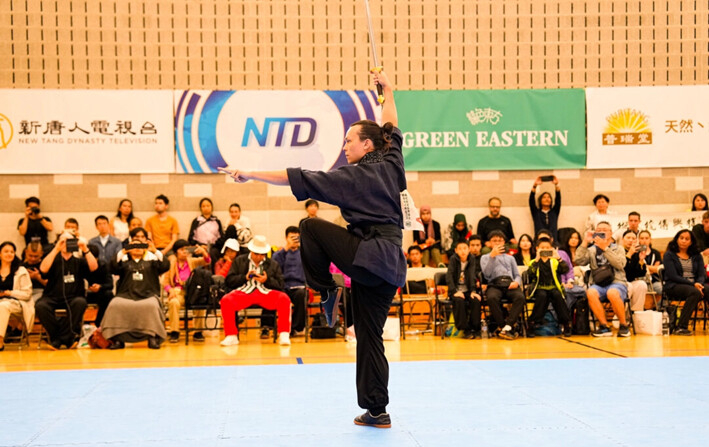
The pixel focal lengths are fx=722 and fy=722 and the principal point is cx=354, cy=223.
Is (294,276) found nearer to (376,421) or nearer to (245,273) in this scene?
(245,273)

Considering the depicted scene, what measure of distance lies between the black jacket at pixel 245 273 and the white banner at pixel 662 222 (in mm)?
5727

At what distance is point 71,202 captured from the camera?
1172cm

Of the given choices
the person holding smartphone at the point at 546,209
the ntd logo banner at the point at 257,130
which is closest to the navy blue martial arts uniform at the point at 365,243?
the ntd logo banner at the point at 257,130

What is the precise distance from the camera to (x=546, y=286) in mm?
9766

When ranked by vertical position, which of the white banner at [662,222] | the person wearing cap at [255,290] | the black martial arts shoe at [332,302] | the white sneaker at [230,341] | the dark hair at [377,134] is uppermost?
the dark hair at [377,134]

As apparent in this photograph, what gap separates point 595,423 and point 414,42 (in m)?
9.17

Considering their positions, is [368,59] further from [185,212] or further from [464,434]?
[464,434]

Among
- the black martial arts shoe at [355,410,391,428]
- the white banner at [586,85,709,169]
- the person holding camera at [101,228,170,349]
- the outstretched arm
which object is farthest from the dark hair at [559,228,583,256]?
the black martial arts shoe at [355,410,391,428]

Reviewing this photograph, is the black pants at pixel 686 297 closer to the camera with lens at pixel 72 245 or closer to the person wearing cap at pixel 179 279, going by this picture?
the person wearing cap at pixel 179 279

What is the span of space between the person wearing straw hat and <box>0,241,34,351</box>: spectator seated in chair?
615 cm

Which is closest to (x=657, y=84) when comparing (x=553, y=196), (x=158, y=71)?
(x=553, y=196)

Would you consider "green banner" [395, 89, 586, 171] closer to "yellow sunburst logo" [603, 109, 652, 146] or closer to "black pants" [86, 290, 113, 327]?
"yellow sunburst logo" [603, 109, 652, 146]

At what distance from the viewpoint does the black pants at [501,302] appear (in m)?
9.45

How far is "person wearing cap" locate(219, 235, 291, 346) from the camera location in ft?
30.1
